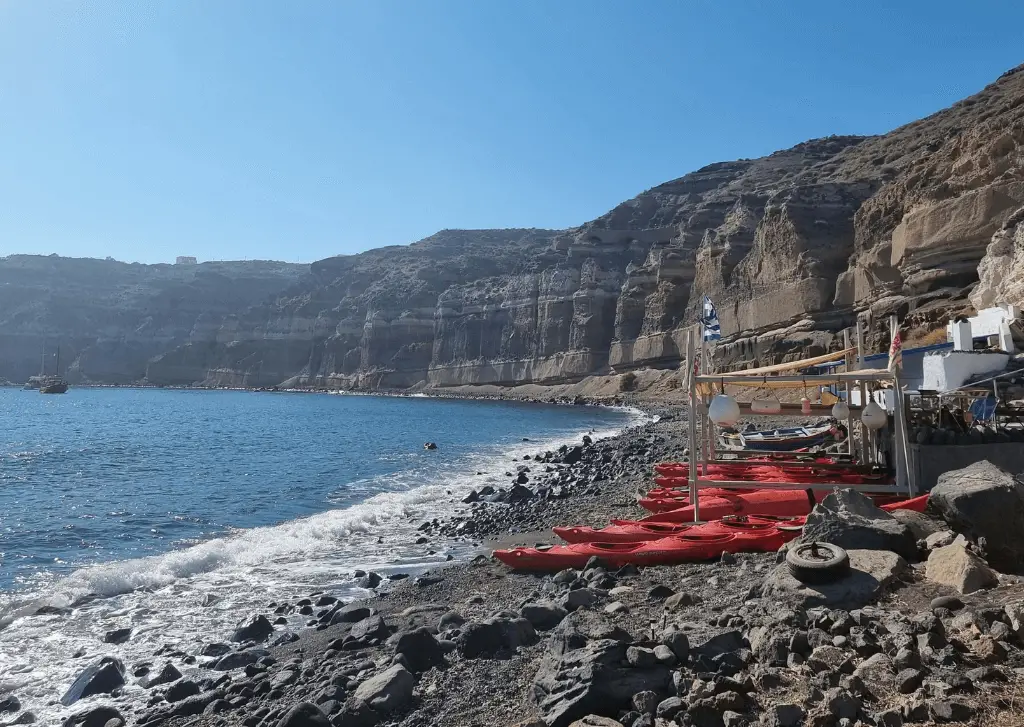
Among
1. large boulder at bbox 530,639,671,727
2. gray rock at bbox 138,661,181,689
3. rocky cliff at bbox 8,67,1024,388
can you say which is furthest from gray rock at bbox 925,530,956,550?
rocky cliff at bbox 8,67,1024,388

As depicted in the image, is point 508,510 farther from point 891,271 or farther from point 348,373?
point 348,373

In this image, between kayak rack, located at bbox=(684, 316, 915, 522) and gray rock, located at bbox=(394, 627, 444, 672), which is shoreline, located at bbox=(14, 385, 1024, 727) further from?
kayak rack, located at bbox=(684, 316, 915, 522)

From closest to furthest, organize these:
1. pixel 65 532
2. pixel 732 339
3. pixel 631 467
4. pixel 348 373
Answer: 1. pixel 65 532
2. pixel 631 467
3. pixel 732 339
4. pixel 348 373

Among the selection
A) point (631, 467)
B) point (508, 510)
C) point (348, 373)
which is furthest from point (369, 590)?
point (348, 373)

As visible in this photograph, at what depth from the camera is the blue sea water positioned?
9.27m

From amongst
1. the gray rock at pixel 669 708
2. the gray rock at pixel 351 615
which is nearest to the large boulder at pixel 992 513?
the gray rock at pixel 669 708

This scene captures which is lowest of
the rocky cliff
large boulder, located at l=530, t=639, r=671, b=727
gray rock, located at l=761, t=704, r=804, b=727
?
large boulder, located at l=530, t=639, r=671, b=727

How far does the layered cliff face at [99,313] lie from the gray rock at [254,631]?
535 ft

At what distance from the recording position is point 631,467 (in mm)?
22766

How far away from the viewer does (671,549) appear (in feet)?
31.2

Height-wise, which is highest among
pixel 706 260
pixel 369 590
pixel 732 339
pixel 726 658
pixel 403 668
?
pixel 706 260

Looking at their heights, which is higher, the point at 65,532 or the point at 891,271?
the point at 891,271

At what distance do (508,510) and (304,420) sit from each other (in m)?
43.3

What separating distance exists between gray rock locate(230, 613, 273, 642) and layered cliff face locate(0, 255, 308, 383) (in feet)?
535
